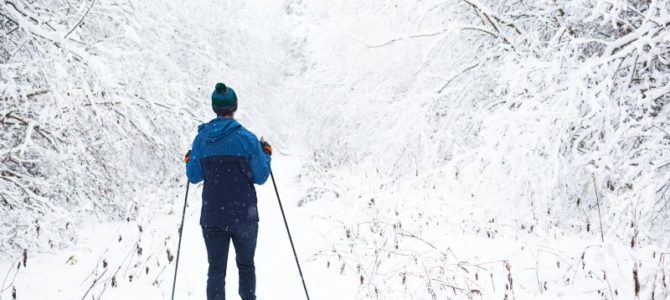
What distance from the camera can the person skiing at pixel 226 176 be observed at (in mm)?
3666

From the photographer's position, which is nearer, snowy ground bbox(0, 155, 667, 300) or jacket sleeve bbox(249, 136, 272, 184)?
jacket sleeve bbox(249, 136, 272, 184)

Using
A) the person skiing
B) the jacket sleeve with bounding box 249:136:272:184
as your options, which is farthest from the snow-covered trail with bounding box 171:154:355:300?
the jacket sleeve with bounding box 249:136:272:184

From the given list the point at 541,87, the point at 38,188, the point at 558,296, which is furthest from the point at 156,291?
the point at 541,87

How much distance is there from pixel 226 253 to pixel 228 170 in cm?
74

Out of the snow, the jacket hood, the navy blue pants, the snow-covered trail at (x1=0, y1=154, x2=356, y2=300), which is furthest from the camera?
the snow-covered trail at (x1=0, y1=154, x2=356, y2=300)

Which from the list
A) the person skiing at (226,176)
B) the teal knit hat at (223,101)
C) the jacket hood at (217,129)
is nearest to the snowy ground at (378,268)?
the person skiing at (226,176)

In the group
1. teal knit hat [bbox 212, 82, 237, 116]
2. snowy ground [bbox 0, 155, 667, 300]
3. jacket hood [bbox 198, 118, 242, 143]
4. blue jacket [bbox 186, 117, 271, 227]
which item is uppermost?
teal knit hat [bbox 212, 82, 237, 116]

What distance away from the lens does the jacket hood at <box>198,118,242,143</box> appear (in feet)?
12.0

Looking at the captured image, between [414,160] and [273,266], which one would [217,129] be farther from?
[414,160]

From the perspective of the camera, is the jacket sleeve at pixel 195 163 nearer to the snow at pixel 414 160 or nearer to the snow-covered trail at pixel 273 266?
the snow at pixel 414 160

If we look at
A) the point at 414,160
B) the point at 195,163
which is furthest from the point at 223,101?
the point at 414,160

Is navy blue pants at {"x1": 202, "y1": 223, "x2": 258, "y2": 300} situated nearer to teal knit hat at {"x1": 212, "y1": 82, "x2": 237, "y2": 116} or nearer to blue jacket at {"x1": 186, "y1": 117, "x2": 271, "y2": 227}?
blue jacket at {"x1": 186, "y1": 117, "x2": 271, "y2": 227}

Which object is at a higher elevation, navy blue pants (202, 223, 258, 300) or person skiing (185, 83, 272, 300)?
person skiing (185, 83, 272, 300)

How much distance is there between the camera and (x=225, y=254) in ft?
12.7
